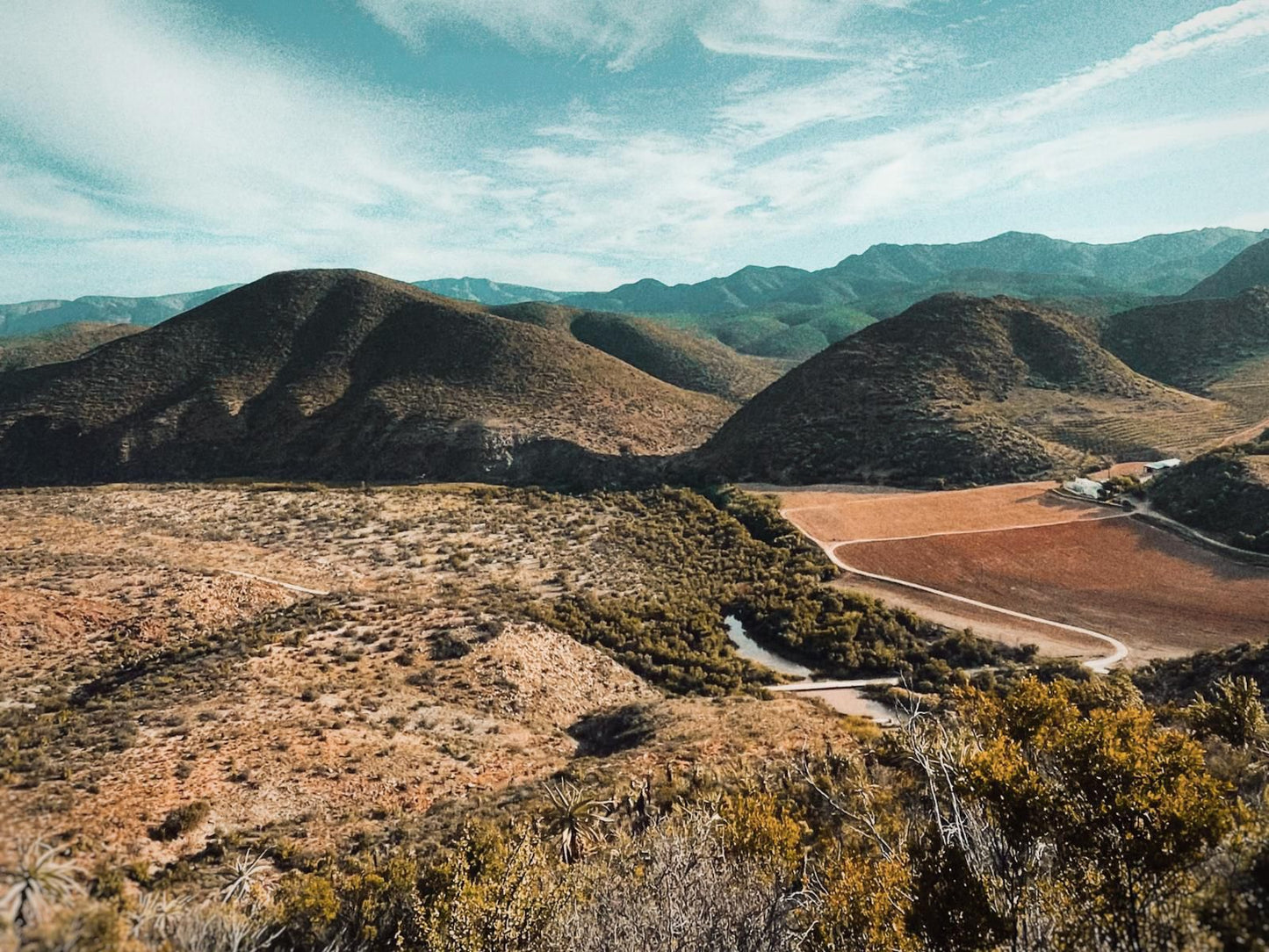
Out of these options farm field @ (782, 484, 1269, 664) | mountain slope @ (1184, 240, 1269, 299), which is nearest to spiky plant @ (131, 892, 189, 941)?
farm field @ (782, 484, 1269, 664)

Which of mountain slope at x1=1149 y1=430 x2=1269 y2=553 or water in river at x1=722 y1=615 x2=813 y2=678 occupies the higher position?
mountain slope at x1=1149 y1=430 x2=1269 y2=553

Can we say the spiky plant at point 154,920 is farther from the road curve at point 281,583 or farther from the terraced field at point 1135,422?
the terraced field at point 1135,422

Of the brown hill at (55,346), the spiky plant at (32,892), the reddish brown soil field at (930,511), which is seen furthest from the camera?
the brown hill at (55,346)

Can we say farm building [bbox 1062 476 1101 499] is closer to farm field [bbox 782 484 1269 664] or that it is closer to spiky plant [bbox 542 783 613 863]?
farm field [bbox 782 484 1269 664]

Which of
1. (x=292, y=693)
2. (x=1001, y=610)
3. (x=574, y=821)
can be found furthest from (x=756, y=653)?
(x=292, y=693)

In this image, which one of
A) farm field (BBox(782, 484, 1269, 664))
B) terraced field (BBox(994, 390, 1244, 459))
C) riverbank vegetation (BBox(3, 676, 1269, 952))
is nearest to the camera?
riverbank vegetation (BBox(3, 676, 1269, 952))

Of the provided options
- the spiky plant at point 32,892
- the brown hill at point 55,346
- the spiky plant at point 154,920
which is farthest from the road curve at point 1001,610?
the brown hill at point 55,346

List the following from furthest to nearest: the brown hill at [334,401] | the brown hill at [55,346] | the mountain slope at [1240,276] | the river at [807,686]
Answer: the mountain slope at [1240,276], the brown hill at [55,346], the brown hill at [334,401], the river at [807,686]
